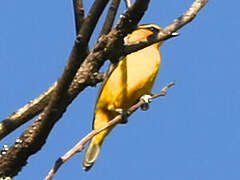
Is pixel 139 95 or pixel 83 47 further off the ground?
pixel 139 95

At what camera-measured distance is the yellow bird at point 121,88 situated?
427 centimetres

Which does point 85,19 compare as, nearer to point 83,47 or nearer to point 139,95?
point 83,47

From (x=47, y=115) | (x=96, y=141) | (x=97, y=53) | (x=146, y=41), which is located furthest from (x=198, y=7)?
(x=96, y=141)

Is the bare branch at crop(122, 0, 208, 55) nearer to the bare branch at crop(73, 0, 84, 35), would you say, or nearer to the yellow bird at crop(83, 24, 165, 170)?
the bare branch at crop(73, 0, 84, 35)

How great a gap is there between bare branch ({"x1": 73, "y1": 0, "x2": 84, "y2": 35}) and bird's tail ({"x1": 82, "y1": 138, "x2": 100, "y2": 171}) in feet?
5.79

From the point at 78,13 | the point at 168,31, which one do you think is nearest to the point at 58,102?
the point at 78,13

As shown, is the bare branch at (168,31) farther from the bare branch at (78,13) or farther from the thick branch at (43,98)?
the bare branch at (78,13)

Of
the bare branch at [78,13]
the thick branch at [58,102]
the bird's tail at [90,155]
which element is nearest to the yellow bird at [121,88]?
the bird's tail at [90,155]

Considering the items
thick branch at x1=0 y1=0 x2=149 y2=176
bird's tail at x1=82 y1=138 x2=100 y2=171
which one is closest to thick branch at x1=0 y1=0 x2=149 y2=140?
thick branch at x1=0 y1=0 x2=149 y2=176

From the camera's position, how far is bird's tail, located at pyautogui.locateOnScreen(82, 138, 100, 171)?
13.7 feet

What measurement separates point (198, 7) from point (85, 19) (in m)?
0.57

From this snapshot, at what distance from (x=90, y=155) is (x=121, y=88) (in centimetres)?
49

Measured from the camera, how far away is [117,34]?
104 inches

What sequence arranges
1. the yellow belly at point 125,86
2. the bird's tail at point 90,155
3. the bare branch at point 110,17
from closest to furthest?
the bare branch at point 110,17 < the bird's tail at point 90,155 < the yellow belly at point 125,86
